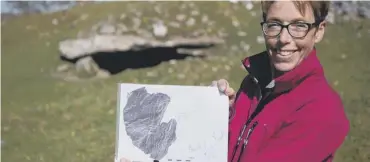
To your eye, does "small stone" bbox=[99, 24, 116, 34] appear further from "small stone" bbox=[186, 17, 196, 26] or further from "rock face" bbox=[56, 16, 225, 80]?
"small stone" bbox=[186, 17, 196, 26]

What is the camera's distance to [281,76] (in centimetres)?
224

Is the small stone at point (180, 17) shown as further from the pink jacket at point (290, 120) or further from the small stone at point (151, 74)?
the pink jacket at point (290, 120)

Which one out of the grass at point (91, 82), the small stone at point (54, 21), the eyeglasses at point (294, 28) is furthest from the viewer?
the small stone at point (54, 21)

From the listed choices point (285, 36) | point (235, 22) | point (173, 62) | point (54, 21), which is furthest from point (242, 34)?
point (54, 21)

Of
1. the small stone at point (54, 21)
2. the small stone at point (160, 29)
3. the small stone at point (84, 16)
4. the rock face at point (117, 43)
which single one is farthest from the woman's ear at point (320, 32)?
the small stone at point (54, 21)

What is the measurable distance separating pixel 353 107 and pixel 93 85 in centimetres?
102

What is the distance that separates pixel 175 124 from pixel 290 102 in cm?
44

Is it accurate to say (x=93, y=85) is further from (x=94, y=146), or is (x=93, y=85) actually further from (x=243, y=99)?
(x=243, y=99)

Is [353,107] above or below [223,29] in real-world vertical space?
below

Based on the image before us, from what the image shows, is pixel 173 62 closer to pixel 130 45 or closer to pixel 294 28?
pixel 130 45

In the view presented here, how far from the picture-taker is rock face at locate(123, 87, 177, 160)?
2.29m

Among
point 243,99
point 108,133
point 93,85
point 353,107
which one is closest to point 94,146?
point 108,133

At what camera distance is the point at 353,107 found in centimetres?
228

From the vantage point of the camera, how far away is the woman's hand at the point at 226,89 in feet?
7.48
